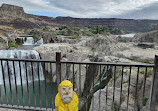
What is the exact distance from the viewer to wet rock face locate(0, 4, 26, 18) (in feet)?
209

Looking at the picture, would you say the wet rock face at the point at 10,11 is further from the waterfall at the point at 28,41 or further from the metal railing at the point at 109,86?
the metal railing at the point at 109,86

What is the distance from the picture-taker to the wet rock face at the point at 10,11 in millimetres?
63781

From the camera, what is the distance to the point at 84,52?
11.3m

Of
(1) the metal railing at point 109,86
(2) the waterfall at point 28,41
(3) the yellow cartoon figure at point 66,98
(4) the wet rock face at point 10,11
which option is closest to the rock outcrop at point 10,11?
(4) the wet rock face at point 10,11

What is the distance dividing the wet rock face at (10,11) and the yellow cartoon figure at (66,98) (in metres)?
71.3

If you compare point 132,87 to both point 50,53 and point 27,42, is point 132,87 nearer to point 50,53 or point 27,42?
point 50,53

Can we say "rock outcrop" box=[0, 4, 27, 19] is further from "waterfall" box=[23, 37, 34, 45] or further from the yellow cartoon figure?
the yellow cartoon figure

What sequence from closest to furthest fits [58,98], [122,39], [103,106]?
[58,98], [103,106], [122,39]

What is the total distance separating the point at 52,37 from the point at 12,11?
60772 millimetres

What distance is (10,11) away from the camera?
67375 millimetres

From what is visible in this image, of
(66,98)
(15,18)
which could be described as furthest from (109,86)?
(15,18)

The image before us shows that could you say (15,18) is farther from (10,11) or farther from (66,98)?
(66,98)

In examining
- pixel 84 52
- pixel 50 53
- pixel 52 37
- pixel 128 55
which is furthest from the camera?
pixel 52 37

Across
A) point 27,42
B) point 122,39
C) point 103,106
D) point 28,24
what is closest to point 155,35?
point 122,39
